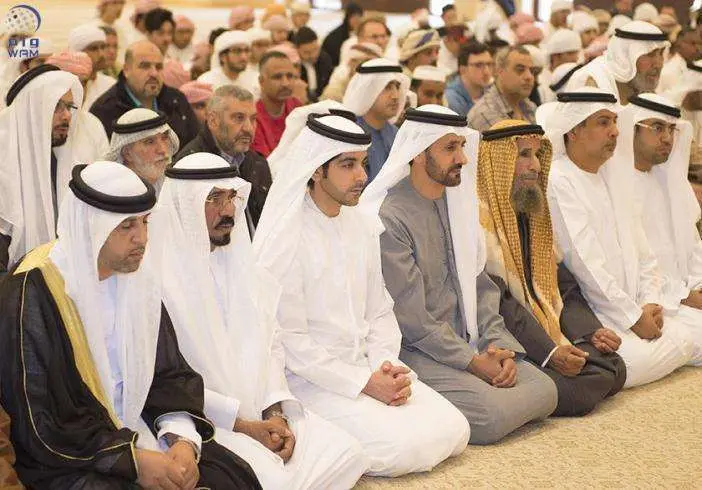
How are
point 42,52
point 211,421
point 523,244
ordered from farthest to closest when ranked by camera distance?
point 42,52 < point 523,244 < point 211,421

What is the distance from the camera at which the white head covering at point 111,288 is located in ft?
10.5

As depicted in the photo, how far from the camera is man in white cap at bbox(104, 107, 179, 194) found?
16.9 feet

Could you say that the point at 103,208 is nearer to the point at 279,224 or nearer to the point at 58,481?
the point at 58,481

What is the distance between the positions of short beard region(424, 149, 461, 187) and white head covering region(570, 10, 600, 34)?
8.35m

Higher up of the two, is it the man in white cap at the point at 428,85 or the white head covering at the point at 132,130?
the white head covering at the point at 132,130

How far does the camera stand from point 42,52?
6.76 m

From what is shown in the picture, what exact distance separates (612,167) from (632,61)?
159 cm

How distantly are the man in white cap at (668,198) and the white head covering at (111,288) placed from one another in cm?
328

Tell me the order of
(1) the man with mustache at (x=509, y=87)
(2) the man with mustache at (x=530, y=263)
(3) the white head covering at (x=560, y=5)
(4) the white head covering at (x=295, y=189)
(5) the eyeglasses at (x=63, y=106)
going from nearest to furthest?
1. (4) the white head covering at (x=295, y=189)
2. (2) the man with mustache at (x=530, y=263)
3. (5) the eyeglasses at (x=63, y=106)
4. (1) the man with mustache at (x=509, y=87)
5. (3) the white head covering at (x=560, y=5)

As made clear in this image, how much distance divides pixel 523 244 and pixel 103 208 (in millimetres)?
2520

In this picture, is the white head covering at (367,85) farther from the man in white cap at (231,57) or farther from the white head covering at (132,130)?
the man in white cap at (231,57)

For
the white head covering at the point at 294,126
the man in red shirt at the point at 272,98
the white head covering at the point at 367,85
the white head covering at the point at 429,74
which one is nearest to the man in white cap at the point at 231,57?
the man in red shirt at the point at 272,98

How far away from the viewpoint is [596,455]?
4352 millimetres

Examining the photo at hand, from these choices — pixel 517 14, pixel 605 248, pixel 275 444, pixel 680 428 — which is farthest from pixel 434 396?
pixel 517 14
